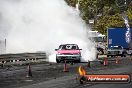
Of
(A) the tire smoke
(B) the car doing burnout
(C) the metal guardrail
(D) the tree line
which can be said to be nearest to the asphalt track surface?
(C) the metal guardrail

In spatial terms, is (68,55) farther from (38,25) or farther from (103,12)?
(103,12)

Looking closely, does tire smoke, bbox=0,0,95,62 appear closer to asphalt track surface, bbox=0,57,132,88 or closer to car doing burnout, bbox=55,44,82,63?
car doing burnout, bbox=55,44,82,63

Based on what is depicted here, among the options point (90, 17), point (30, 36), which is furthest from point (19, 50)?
point (90, 17)

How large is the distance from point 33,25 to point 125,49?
1141 cm

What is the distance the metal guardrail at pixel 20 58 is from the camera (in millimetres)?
37281

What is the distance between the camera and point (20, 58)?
3988 cm

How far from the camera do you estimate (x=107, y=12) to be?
9831cm

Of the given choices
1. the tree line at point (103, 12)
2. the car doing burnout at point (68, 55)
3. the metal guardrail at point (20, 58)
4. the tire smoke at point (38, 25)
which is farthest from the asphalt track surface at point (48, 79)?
the tree line at point (103, 12)

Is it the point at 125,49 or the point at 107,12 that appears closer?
the point at 125,49

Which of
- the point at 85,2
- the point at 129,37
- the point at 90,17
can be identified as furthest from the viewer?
the point at 90,17

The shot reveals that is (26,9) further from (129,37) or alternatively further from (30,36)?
(129,37)

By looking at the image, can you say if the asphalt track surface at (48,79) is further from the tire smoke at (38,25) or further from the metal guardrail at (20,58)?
the tire smoke at (38,25)

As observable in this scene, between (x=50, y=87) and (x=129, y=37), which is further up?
(x=129, y=37)

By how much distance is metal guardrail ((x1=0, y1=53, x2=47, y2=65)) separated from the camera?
37.3 m
